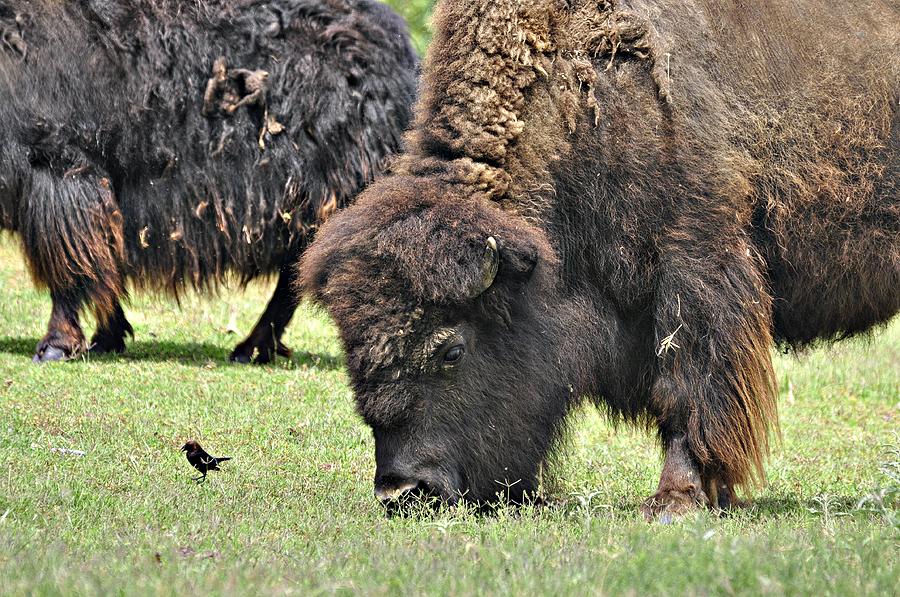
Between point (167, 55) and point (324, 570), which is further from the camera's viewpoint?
point (167, 55)

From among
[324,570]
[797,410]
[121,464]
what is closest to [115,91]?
[121,464]

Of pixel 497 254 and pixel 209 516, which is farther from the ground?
pixel 497 254

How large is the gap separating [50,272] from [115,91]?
156cm

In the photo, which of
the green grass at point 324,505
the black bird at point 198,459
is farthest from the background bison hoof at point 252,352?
the black bird at point 198,459

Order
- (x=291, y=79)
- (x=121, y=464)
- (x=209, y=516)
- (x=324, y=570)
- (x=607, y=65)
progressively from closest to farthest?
1. (x=324, y=570)
2. (x=209, y=516)
3. (x=607, y=65)
4. (x=121, y=464)
5. (x=291, y=79)

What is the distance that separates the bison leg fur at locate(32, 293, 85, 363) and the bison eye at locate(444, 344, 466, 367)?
5.21 metres

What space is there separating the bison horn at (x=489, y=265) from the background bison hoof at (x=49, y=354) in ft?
17.6

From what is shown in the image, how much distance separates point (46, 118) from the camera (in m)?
9.87

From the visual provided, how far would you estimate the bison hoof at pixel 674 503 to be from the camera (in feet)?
18.7

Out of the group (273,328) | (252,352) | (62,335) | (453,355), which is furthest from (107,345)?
(453,355)

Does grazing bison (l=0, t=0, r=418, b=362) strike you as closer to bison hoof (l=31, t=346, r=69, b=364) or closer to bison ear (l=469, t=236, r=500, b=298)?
bison hoof (l=31, t=346, r=69, b=364)

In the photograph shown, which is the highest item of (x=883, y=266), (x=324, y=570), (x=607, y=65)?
(x=607, y=65)

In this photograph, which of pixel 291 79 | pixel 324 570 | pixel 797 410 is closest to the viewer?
pixel 324 570

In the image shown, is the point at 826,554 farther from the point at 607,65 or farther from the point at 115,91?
the point at 115,91
